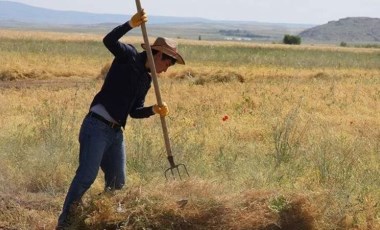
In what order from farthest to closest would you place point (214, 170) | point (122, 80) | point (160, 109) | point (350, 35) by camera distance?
point (350, 35) < point (214, 170) < point (160, 109) < point (122, 80)

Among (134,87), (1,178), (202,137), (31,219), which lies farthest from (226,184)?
(202,137)

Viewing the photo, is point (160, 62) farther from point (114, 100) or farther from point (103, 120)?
point (103, 120)

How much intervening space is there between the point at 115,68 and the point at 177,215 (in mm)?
1144

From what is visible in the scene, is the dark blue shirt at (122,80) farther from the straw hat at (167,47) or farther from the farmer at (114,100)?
the straw hat at (167,47)

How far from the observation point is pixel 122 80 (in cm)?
423

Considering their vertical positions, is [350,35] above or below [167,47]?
below

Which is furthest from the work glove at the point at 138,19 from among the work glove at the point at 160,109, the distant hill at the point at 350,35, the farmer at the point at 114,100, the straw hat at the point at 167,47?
the distant hill at the point at 350,35

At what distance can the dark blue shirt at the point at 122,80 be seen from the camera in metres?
4.21

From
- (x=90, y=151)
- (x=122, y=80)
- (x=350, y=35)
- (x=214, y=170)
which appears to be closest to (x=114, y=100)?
(x=122, y=80)

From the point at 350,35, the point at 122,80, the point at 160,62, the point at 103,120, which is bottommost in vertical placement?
the point at 350,35

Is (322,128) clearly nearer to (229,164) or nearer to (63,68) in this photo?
(229,164)

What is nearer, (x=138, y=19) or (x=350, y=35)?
(x=138, y=19)

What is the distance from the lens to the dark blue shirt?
421 cm

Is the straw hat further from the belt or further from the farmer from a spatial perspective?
the belt
